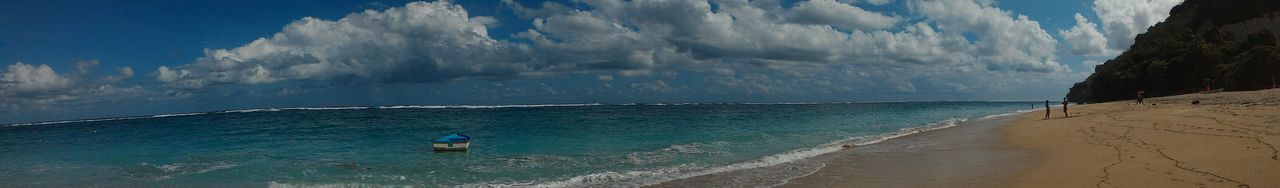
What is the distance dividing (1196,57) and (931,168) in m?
69.9

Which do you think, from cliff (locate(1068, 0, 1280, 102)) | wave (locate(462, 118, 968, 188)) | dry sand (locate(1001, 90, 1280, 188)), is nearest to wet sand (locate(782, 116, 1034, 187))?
dry sand (locate(1001, 90, 1280, 188))

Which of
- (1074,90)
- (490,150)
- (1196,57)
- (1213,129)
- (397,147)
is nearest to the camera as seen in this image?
(1213,129)

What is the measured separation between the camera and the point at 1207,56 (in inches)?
2408

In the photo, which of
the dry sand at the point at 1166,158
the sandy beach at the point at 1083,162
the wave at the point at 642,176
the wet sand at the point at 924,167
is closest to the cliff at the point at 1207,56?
the sandy beach at the point at 1083,162

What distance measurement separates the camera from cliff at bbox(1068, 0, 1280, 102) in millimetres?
54984

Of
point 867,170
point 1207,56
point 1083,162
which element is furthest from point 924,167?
point 1207,56

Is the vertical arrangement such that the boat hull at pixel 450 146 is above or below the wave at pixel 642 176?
above

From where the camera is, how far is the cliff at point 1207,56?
5498 cm

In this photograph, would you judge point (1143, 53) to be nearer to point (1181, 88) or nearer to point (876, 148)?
point (1181, 88)

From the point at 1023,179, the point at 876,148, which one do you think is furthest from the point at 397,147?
the point at 1023,179

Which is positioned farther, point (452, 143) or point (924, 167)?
point (452, 143)

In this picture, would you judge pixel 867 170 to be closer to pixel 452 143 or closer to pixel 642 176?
pixel 642 176

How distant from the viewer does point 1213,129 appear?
16.9 meters

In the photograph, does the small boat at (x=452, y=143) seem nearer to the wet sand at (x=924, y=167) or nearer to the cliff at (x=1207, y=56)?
the wet sand at (x=924, y=167)
